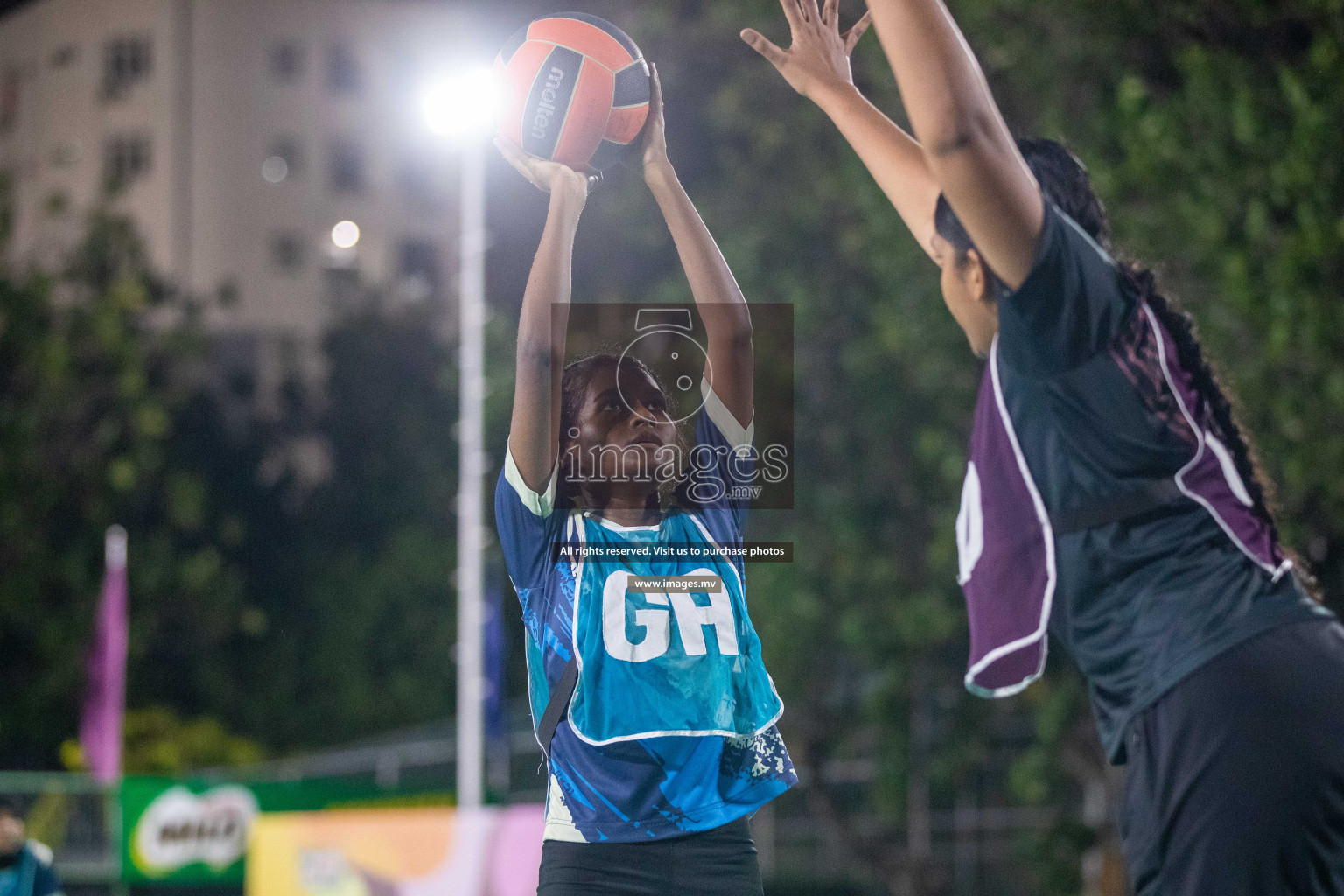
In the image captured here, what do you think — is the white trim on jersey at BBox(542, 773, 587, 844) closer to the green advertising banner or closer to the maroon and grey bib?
the maroon and grey bib

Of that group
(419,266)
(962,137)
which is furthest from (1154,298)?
(419,266)

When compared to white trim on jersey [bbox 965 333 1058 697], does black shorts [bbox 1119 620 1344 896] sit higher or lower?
lower

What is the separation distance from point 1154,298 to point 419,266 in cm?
3388

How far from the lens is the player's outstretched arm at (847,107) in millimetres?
2650

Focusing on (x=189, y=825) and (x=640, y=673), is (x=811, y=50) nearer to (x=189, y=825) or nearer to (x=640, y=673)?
(x=640, y=673)

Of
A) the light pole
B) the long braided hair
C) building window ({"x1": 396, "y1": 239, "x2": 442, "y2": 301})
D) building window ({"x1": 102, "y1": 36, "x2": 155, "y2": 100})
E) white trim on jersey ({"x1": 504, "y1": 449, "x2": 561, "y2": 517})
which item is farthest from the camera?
building window ({"x1": 102, "y1": 36, "x2": 155, "y2": 100})

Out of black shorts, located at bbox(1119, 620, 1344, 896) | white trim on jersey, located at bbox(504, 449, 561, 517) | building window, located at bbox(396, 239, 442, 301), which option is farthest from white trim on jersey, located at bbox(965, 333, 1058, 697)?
building window, located at bbox(396, 239, 442, 301)

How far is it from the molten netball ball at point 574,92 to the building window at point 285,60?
32.6 metres

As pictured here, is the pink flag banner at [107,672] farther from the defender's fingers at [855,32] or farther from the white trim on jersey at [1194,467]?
the white trim on jersey at [1194,467]

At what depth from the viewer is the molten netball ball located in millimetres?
2834

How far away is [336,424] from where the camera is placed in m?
30.3

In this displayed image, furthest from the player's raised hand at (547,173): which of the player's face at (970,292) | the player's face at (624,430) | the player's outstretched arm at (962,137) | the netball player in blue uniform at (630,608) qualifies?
the player's outstretched arm at (962,137)

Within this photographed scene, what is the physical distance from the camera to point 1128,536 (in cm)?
213

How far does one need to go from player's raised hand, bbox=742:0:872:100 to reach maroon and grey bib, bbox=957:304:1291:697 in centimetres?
75
